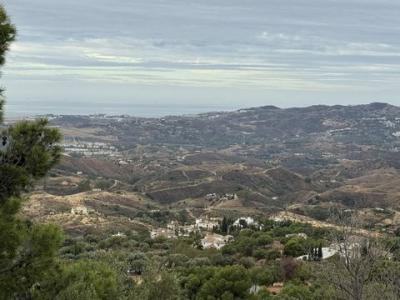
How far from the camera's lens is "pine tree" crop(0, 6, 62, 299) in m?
A: 9.65

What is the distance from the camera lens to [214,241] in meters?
61.9

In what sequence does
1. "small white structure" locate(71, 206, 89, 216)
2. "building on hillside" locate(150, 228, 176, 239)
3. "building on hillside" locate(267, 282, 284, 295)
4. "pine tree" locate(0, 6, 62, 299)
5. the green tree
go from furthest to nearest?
1. "small white structure" locate(71, 206, 89, 216)
2. "building on hillside" locate(150, 228, 176, 239)
3. "building on hillside" locate(267, 282, 284, 295)
4. the green tree
5. "pine tree" locate(0, 6, 62, 299)

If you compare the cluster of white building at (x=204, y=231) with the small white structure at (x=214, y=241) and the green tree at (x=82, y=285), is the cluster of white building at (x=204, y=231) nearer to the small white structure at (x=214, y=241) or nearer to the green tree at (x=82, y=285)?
the small white structure at (x=214, y=241)

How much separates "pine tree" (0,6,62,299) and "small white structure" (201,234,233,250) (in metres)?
48.2

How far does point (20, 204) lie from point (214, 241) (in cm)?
5305

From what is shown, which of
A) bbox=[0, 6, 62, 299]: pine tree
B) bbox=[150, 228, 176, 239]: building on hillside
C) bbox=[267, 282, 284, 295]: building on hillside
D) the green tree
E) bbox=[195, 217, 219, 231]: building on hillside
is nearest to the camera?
bbox=[0, 6, 62, 299]: pine tree

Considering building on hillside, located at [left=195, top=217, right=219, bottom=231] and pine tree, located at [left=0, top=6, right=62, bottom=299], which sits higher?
pine tree, located at [left=0, top=6, right=62, bottom=299]

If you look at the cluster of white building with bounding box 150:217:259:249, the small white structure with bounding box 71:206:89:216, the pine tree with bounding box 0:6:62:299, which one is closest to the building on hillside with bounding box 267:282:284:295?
the cluster of white building with bounding box 150:217:259:249

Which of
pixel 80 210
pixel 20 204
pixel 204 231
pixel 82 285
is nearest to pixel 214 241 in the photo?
pixel 204 231

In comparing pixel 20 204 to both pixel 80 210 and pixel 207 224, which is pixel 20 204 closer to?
pixel 207 224

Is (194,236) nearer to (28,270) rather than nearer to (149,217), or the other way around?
(149,217)

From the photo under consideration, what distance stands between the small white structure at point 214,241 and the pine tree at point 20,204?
4816 centimetres

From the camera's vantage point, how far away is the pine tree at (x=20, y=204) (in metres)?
9.65

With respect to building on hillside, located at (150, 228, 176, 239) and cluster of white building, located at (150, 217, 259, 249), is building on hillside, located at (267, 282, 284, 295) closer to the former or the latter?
cluster of white building, located at (150, 217, 259, 249)
